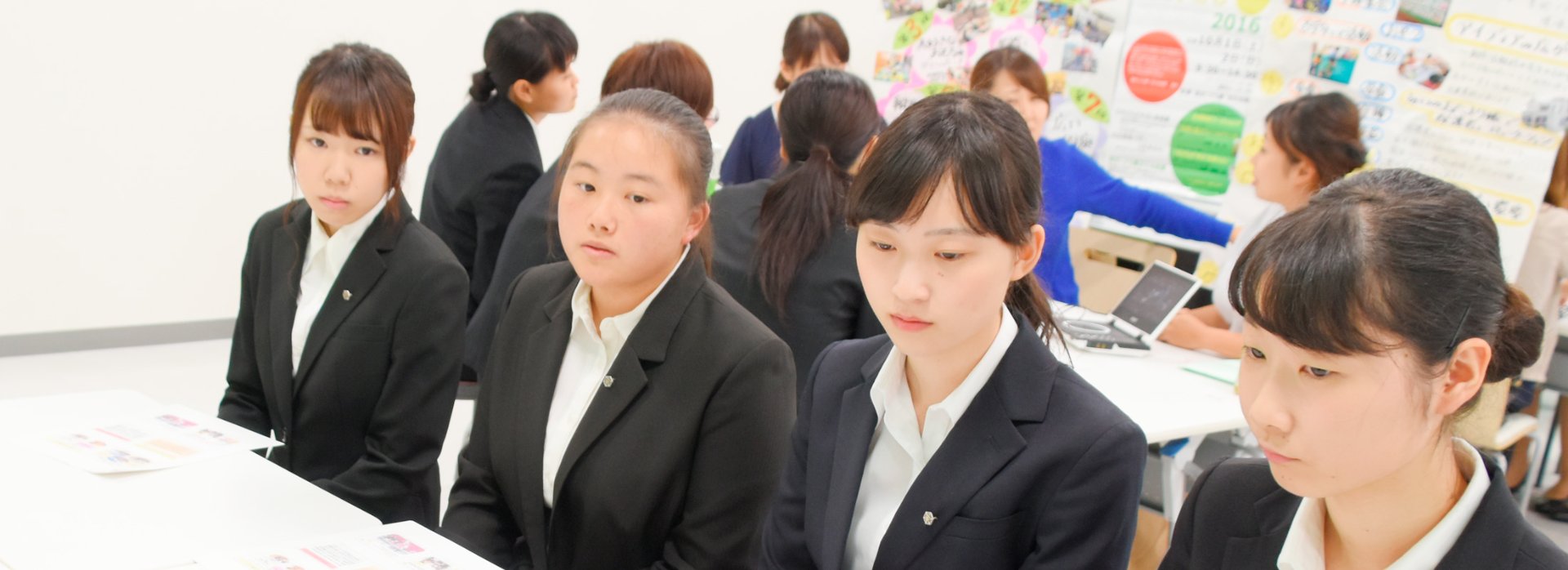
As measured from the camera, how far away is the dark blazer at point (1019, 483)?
1.38 metres

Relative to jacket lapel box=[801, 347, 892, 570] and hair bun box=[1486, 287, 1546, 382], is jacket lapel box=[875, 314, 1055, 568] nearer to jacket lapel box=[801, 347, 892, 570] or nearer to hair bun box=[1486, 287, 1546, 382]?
jacket lapel box=[801, 347, 892, 570]

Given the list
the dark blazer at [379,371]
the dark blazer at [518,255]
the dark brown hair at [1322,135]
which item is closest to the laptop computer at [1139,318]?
the dark brown hair at [1322,135]

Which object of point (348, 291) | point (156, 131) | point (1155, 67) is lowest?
point (156, 131)

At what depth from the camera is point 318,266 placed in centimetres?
225

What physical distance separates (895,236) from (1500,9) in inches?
132

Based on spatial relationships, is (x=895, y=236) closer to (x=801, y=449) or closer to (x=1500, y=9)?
(x=801, y=449)

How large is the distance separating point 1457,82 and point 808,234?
2649 mm

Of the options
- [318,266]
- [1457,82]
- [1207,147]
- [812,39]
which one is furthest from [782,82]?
[318,266]

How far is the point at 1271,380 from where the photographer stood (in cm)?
110

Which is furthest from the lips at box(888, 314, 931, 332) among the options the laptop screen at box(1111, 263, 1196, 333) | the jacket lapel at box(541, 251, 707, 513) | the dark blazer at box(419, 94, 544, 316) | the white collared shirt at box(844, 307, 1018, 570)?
the dark blazer at box(419, 94, 544, 316)

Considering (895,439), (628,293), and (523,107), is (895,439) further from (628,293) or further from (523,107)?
(523,107)

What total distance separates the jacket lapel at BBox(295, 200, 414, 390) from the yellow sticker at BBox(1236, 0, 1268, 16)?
11.7 ft

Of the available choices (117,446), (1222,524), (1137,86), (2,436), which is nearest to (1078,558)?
(1222,524)

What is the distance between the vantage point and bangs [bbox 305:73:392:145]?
2109 mm
